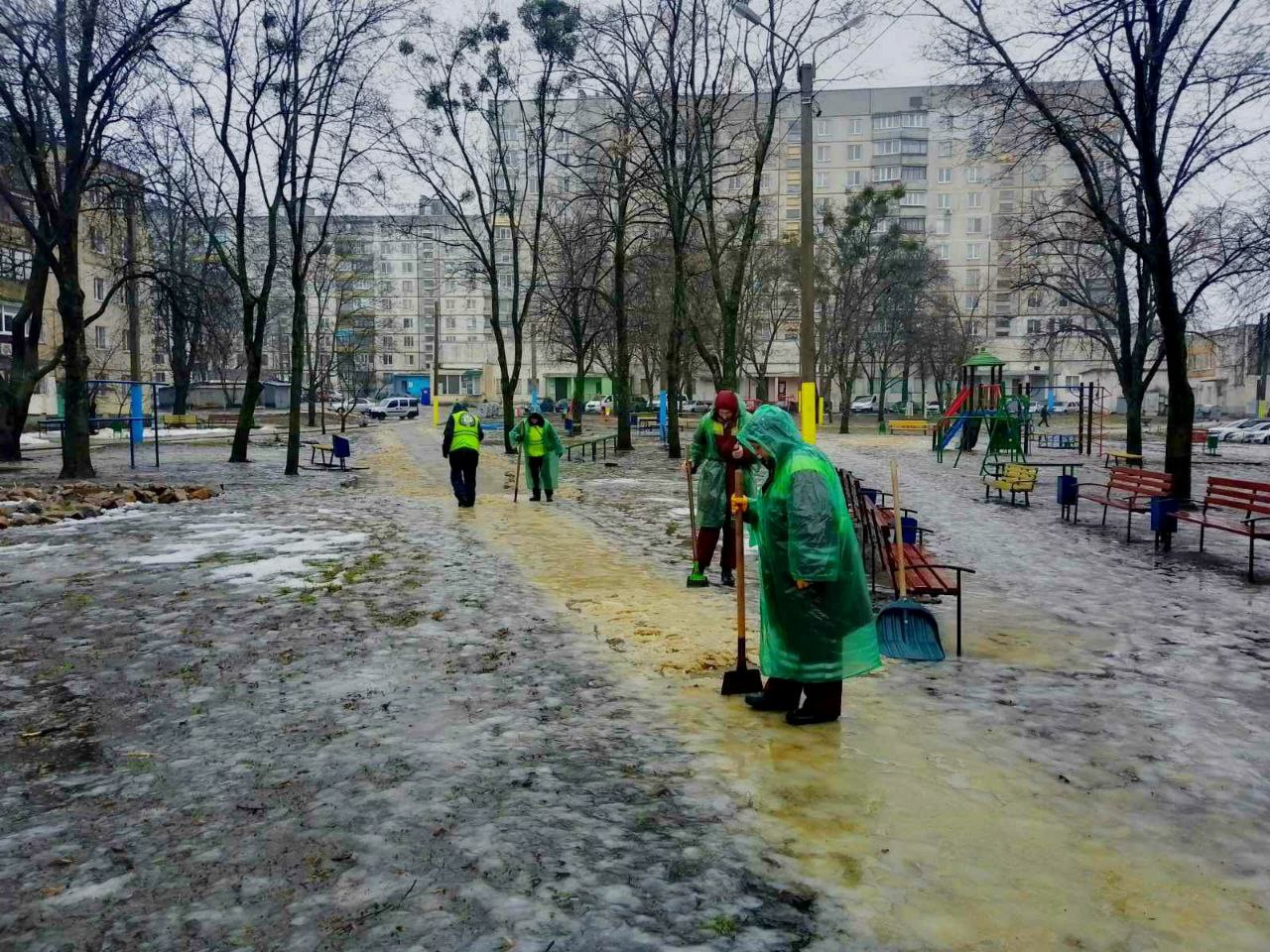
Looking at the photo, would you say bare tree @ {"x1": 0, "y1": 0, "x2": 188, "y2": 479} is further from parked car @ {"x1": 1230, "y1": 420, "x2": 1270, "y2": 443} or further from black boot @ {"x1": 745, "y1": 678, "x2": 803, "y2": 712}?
parked car @ {"x1": 1230, "y1": 420, "x2": 1270, "y2": 443}

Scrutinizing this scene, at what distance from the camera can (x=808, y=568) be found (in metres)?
4.62

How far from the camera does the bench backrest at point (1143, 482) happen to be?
12297 mm

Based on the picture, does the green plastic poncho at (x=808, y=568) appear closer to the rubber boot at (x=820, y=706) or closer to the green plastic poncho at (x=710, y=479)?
the rubber boot at (x=820, y=706)

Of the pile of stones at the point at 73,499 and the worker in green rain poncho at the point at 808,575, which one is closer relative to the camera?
the worker in green rain poncho at the point at 808,575

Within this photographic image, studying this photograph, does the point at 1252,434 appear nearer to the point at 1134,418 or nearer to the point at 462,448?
the point at 1134,418

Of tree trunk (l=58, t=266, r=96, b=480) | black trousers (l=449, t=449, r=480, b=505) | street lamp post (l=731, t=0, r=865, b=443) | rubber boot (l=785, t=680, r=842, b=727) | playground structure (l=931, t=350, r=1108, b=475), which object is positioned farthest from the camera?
playground structure (l=931, t=350, r=1108, b=475)

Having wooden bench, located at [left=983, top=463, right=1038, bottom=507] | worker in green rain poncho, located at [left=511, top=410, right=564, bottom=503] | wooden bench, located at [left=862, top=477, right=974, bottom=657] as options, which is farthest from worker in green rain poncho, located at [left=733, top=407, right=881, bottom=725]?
wooden bench, located at [left=983, top=463, right=1038, bottom=507]

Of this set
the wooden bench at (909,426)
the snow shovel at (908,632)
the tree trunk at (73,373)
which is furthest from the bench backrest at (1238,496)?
the wooden bench at (909,426)

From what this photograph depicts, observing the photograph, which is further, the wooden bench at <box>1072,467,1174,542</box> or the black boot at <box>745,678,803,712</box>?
the wooden bench at <box>1072,467,1174,542</box>

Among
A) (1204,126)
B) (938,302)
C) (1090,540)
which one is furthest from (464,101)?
(938,302)

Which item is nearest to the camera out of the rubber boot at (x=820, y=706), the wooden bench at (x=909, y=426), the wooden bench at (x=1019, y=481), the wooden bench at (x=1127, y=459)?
the rubber boot at (x=820, y=706)

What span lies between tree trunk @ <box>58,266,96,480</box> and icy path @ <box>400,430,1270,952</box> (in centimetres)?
1339

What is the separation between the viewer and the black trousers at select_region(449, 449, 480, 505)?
14.8 m

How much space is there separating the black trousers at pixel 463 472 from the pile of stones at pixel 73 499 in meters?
4.55
